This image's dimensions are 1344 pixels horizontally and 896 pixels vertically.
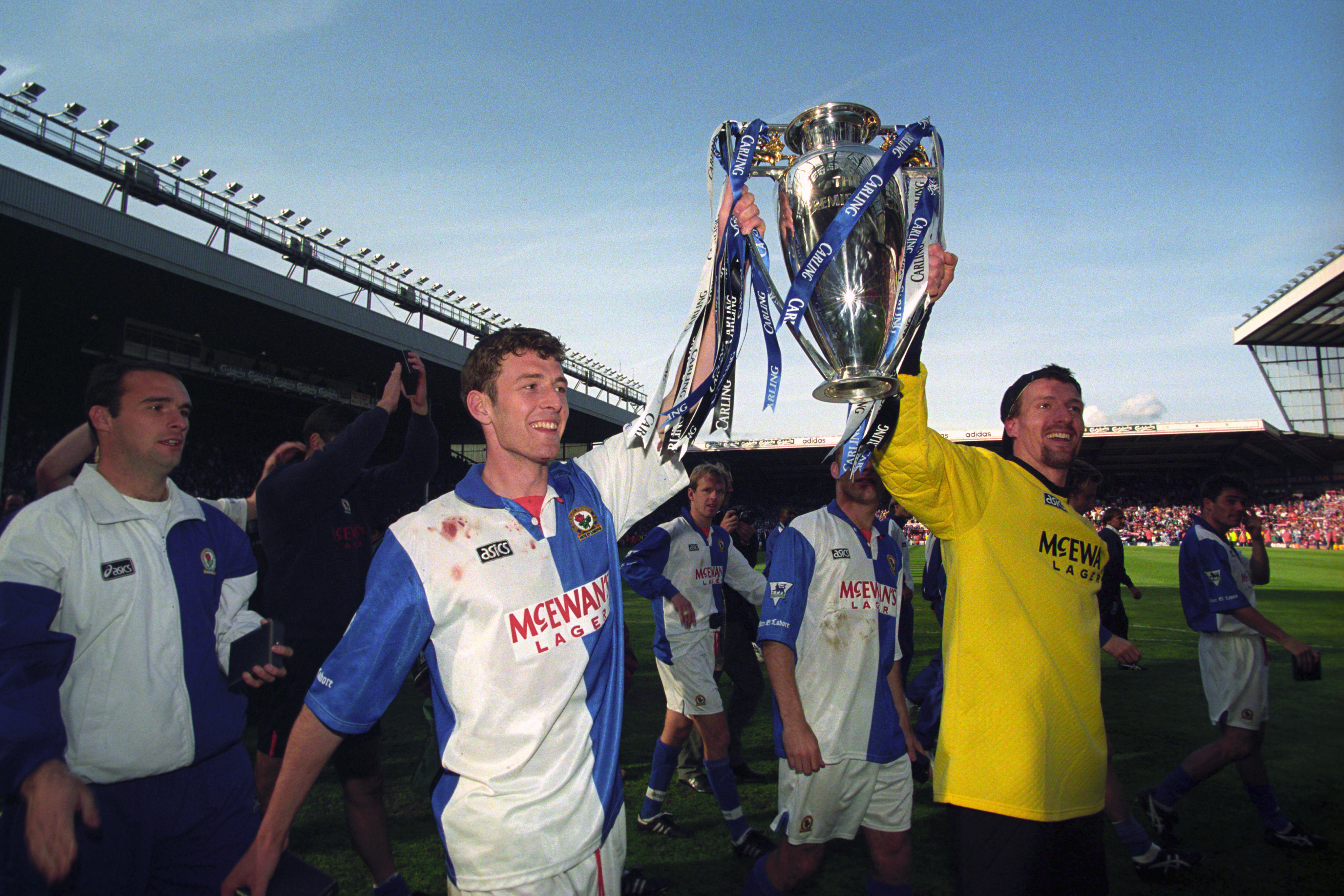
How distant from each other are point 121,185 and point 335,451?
24558 mm

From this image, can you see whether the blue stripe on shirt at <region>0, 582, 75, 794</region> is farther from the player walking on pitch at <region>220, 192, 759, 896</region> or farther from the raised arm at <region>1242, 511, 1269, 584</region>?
the raised arm at <region>1242, 511, 1269, 584</region>

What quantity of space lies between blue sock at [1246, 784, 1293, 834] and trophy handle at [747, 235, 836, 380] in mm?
4395

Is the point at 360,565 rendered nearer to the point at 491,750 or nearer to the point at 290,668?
the point at 290,668

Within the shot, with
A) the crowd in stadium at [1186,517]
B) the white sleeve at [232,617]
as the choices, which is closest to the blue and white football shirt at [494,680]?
the white sleeve at [232,617]

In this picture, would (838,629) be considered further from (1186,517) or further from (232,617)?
(1186,517)

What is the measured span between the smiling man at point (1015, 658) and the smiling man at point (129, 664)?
7.00 ft

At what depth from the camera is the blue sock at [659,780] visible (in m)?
4.51

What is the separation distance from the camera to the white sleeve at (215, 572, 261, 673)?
2.42 metres

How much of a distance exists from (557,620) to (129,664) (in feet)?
4.64

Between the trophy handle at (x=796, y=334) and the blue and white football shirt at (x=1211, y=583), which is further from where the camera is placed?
the blue and white football shirt at (x=1211, y=583)

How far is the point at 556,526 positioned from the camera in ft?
6.59

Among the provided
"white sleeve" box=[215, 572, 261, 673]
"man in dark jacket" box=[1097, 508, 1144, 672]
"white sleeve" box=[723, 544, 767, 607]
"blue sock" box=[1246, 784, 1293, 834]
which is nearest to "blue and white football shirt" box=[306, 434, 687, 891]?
"white sleeve" box=[215, 572, 261, 673]

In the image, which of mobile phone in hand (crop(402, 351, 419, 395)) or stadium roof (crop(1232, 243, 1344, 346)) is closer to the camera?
mobile phone in hand (crop(402, 351, 419, 395))

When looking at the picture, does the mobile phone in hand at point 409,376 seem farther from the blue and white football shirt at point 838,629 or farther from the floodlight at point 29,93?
the floodlight at point 29,93
